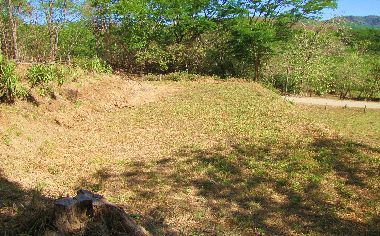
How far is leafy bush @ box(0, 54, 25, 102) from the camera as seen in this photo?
40.9 ft

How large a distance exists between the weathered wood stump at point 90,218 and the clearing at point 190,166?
30 cm

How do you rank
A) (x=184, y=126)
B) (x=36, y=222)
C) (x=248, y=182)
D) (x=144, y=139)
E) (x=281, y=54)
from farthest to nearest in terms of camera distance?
1. (x=281, y=54)
2. (x=184, y=126)
3. (x=144, y=139)
4. (x=248, y=182)
5. (x=36, y=222)

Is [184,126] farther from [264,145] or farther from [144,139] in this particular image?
[264,145]

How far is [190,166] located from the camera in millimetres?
10164

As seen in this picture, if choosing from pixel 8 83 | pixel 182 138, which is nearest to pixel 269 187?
pixel 182 138

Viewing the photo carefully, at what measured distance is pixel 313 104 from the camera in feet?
93.0

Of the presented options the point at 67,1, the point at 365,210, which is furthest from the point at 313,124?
the point at 67,1

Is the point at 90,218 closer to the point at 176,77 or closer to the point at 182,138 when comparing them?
the point at 182,138

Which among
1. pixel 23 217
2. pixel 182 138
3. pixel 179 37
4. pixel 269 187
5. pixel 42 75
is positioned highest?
pixel 179 37

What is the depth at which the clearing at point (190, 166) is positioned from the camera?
7.43 meters

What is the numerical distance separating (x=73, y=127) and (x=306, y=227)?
29.6ft

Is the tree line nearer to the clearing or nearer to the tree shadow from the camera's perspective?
the clearing

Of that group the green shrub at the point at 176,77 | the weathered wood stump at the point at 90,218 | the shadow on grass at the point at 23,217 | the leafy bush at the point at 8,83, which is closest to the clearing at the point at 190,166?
the shadow on grass at the point at 23,217

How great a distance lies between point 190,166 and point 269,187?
236 cm
